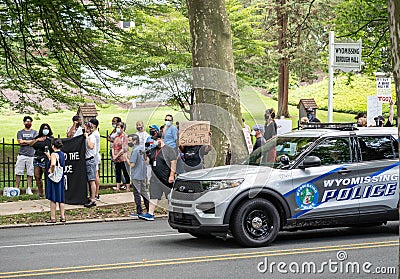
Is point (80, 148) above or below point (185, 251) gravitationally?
above

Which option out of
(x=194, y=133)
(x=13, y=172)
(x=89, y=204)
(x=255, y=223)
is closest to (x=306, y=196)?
(x=255, y=223)

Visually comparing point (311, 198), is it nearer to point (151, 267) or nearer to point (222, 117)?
point (151, 267)

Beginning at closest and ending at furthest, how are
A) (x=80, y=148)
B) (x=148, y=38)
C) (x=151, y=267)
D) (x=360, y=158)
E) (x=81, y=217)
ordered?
1. (x=151, y=267)
2. (x=360, y=158)
3. (x=81, y=217)
4. (x=80, y=148)
5. (x=148, y=38)

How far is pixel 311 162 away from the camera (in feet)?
36.2

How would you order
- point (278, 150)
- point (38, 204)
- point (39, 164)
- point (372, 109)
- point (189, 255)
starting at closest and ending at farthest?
1. point (189, 255)
2. point (278, 150)
3. point (38, 204)
4. point (39, 164)
5. point (372, 109)

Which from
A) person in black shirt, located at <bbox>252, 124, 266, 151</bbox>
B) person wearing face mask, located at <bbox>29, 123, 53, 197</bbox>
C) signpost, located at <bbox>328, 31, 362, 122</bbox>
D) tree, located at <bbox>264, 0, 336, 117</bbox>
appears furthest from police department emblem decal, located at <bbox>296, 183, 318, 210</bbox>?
tree, located at <bbox>264, 0, 336, 117</bbox>

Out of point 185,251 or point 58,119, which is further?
point 58,119

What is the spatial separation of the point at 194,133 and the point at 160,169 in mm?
1129

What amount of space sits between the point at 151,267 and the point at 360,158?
4.23 meters

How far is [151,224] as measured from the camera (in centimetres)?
1436

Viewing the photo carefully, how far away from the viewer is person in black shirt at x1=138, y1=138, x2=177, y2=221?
14.6 m

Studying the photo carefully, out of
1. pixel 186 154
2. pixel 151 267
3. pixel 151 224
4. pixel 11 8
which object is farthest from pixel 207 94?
pixel 151 267

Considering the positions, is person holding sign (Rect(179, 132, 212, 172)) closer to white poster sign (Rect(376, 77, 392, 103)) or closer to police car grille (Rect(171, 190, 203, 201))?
police car grille (Rect(171, 190, 203, 201))

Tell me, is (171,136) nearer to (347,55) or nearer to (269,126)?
(269,126)
